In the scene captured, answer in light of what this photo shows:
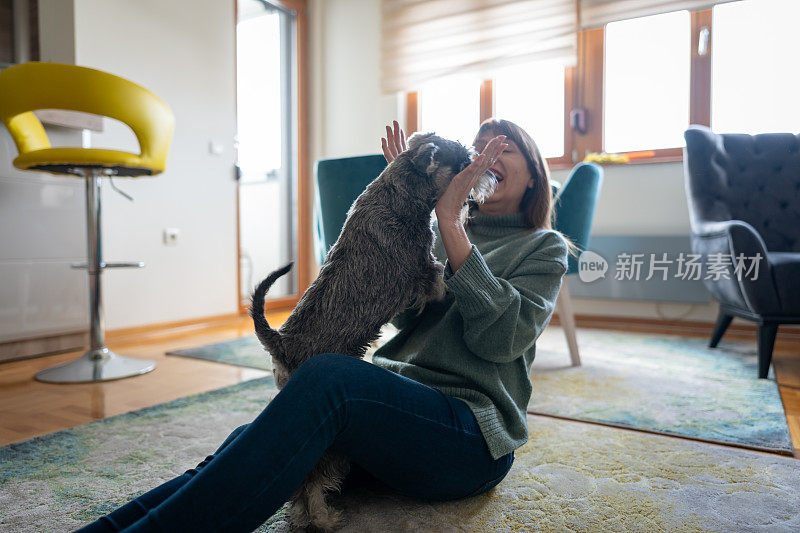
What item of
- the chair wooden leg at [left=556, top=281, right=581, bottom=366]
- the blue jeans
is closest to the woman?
the blue jeans

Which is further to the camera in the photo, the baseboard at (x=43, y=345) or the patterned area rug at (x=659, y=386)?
the baseboard at (x=43, y=345)

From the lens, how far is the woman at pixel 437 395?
868 mm

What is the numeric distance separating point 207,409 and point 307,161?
363cm

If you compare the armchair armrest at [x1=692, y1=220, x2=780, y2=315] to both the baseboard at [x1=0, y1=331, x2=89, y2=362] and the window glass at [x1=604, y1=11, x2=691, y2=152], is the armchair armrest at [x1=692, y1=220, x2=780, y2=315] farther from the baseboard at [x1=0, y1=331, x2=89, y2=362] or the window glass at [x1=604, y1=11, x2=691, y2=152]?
the baseboard at [x1=0, y1=331, x2=89, y2=362]

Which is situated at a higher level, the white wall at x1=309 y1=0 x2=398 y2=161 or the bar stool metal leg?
the white wall at x1=309 y1=0 x2=398 y2=161

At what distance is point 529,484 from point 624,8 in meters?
3.58

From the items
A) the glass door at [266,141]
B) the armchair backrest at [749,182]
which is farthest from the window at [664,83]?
the glass door at [266,141]

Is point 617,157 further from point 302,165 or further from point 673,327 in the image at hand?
point 302,165

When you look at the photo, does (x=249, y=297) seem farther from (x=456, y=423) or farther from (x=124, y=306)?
(x=124, y=306)

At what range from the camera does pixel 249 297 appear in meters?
1.09

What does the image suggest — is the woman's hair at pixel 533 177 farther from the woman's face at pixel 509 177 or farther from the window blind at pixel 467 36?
the window blind at pixel 467 36

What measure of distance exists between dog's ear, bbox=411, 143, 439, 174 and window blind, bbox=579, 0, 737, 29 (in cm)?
332

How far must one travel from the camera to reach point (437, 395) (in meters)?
1.10

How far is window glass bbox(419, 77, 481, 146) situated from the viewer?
4684 mm
